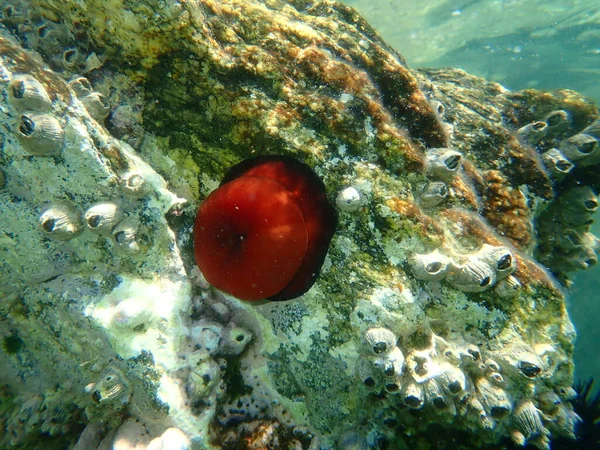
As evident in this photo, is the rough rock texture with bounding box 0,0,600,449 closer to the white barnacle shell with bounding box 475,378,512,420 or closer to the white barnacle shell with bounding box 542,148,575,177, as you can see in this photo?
the white barnacle shell with bounding box 475,378,512,420

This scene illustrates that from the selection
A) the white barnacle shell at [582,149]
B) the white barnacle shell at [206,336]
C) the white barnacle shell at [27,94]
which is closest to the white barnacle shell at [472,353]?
the white barnacle shell at [206,336]

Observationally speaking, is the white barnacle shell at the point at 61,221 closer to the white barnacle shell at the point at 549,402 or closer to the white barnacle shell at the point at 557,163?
the white barnacle shell at the point at 549,402

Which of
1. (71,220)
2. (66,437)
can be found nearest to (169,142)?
(71,220)

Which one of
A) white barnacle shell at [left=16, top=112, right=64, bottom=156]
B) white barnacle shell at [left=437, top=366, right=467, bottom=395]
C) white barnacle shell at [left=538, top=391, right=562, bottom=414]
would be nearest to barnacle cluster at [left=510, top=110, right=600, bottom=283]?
white barnacle shell at [left=538, top=391, right=562, bottom=414]

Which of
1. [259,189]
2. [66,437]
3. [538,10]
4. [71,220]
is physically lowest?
[66,437]

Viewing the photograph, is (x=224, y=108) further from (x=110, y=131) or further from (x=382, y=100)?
(x=382, y=100)

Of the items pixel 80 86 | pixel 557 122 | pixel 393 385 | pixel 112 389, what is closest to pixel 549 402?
pixel 393 385

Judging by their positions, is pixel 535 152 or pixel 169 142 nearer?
pixel 169 142
